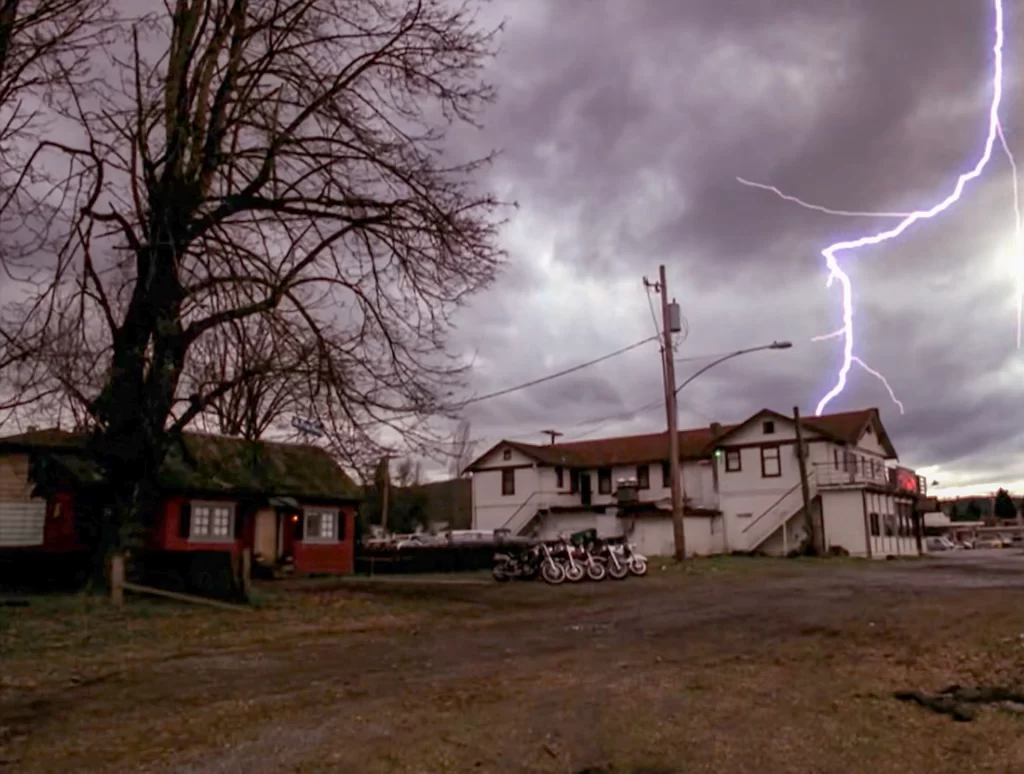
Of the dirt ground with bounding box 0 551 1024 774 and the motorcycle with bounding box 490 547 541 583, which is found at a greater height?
the motorcycle with bounding box 490 547 541 583

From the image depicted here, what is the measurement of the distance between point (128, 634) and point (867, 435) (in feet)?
160

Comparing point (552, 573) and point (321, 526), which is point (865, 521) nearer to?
point (552, 573)

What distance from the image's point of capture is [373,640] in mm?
13539

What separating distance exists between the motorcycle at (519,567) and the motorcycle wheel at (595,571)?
1.43m

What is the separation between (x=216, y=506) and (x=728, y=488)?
1216 inches

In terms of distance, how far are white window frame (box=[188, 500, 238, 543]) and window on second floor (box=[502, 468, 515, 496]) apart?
1106 inches

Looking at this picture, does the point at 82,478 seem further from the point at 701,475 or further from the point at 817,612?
the point at 701,475

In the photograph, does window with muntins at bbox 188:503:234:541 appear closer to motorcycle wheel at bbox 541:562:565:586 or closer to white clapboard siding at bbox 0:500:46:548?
white clapboard siding at bbox 0:500:46:548

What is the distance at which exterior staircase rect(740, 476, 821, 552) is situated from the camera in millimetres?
50188

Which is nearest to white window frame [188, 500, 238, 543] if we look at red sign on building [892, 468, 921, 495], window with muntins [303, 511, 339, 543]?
window with muntins [303, 511, 339, 543]

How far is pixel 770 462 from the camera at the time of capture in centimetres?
Answer: 5184

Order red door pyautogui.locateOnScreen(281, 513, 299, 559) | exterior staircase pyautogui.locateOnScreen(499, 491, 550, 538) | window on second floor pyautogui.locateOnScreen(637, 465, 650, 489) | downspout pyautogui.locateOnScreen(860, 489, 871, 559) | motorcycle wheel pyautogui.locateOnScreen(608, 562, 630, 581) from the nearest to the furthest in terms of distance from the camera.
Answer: motorcycle wheel pyautogui.locateOnScreen(608, 562, 630, 581)
red door pyautogui.locateOnScreen(281, 513, 299, 559)
downspout pyautogui.locateOnScreen(860, 489, 871, 559)
window on second floor pyautogui.locateOnScreen(637, 465, 650, 489)
exterior staircase pyautogui.locateOnScreen(499, 491, 550, 538)

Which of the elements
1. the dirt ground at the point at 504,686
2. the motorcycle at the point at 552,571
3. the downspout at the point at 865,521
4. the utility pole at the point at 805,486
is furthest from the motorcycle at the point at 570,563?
the downspout at the point at 865,521

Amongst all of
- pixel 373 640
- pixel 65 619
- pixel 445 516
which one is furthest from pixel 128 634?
pixel 445 516
